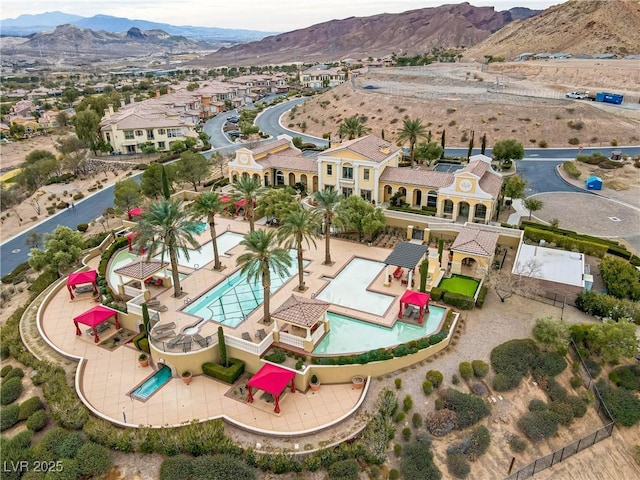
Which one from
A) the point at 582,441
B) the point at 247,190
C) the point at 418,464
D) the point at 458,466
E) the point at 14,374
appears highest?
the point at 247,190

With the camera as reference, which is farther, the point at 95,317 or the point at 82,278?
the point at 82,278

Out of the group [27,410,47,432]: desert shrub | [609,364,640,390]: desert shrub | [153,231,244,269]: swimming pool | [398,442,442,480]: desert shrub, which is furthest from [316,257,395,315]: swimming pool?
[27,410,47,432]: desert shrub

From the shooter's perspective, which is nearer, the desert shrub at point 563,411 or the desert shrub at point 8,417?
the desert shrub at point 8,417

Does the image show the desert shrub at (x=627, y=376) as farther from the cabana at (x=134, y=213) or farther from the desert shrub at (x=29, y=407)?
the cabana at (x=134, y=213)

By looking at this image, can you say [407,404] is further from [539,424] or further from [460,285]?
[460,285]

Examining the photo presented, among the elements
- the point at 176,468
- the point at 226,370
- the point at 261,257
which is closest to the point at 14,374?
the point at 226,370

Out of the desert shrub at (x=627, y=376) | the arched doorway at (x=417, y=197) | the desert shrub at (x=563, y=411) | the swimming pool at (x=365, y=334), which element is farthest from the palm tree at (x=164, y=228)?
the desert shrub at (x=627, y=376)

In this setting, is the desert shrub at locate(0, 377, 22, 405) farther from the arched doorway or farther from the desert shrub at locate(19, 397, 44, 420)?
the arched doorway
